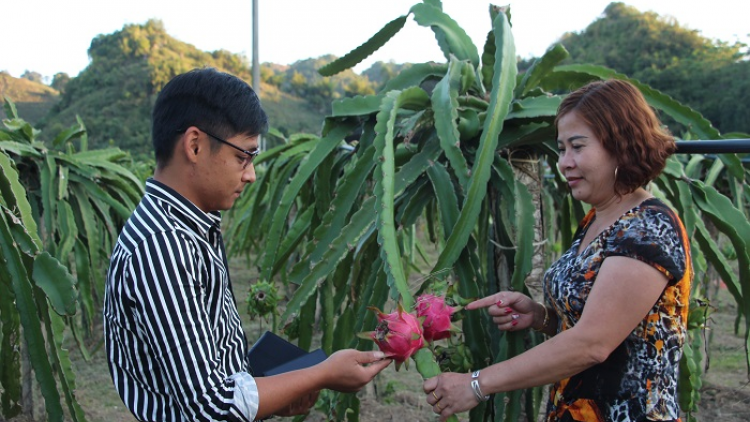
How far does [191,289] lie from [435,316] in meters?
0.48

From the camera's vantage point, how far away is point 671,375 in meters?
1.23

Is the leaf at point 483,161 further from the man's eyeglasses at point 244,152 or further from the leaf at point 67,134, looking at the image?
the leaf at point 67,134

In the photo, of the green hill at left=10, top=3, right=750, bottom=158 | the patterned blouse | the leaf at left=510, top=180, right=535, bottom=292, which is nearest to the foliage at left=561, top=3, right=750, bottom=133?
the green hill at left=10, top=3, right=750, bottom=158

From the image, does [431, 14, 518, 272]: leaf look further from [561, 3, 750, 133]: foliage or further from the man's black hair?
[561, 3, 750, 133]: foliage

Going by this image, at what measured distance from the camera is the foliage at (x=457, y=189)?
155 centimetres

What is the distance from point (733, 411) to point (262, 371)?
10.8ft

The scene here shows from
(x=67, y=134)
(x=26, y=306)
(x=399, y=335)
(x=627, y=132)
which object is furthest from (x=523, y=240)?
(x=67, y=134)

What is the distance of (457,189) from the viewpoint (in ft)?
5.98

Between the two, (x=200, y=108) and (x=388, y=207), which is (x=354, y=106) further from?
(x=200, y=108)

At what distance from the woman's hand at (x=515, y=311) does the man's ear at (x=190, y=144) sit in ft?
2.50

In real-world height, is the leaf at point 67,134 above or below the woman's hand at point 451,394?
above

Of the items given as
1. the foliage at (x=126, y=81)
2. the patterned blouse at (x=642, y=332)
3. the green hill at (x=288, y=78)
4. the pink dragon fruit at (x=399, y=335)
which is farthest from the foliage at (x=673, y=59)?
the pink dragon fruit at (x=399, y=335)

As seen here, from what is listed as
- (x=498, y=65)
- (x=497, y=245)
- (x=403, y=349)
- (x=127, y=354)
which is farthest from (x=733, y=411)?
(x=127, y=354)

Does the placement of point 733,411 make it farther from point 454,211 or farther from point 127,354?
point 127,354
